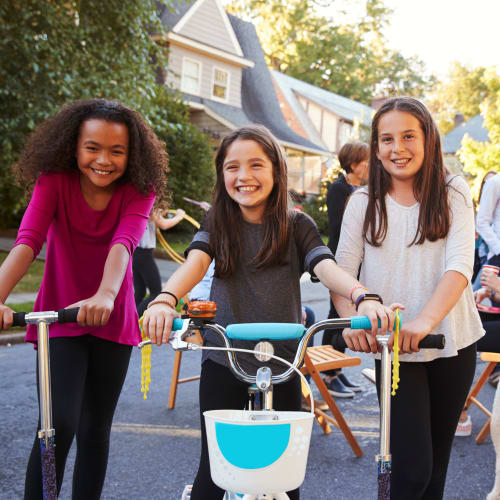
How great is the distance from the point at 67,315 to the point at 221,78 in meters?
22.7

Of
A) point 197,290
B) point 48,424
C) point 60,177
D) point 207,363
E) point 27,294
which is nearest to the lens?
point 48,424

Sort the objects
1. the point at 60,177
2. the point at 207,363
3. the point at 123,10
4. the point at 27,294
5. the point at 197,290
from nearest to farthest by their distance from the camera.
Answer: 1. the point at 207,363
2. the point at 60,177
3. the point at 197,290
4. the point at 27,294
5. the point at 123,10

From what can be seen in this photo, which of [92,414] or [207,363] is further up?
[207,363]

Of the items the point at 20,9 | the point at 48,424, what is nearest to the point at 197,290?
the point at 48,424

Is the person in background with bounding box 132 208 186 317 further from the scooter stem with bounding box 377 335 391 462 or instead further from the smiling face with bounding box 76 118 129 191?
the scooter stem with bounding box 377 335 391 462

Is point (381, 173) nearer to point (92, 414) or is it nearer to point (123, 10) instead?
point (92, 414)

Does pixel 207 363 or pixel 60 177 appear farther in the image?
pixel 60 177

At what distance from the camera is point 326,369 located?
429 centimetres

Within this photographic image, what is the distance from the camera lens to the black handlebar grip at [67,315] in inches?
74.9

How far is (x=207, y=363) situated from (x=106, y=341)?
52cm

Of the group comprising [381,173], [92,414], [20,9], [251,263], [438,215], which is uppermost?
[20,9]

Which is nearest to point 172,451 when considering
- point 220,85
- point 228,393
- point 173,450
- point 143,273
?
point 173,450

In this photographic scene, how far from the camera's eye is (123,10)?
1092 cm

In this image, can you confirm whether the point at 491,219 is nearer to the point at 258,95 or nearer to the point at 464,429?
the point at 464,429
